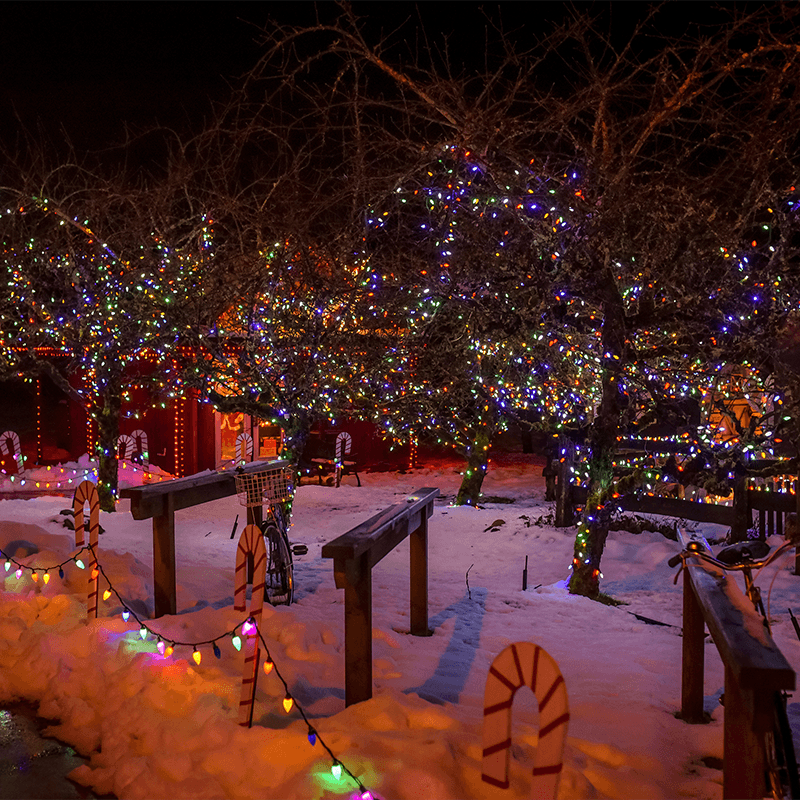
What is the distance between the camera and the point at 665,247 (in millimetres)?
7801

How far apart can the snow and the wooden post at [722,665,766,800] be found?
2.17 ft

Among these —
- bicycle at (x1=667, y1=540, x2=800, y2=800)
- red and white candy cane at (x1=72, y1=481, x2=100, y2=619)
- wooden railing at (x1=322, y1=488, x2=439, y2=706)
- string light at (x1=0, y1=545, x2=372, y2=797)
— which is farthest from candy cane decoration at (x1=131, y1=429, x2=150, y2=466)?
bicycle at (x1=667, y1=540, x2=800, y2=800)

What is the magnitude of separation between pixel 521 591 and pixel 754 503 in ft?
12.6

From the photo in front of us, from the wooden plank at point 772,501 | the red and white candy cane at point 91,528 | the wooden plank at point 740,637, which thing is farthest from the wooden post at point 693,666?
the wooden plank at point 772,501

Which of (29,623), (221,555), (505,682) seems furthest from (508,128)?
(221,555)

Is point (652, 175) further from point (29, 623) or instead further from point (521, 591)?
point (29, 623)

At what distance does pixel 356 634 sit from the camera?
4355 millimetres

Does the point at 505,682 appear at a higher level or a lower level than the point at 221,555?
higher

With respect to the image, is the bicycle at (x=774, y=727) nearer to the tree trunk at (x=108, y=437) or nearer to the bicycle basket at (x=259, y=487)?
the bicycle basket at (x=259, y=487)

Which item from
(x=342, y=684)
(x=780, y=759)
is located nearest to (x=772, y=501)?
(x=342, y=684)

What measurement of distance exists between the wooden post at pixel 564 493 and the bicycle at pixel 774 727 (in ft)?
24.2

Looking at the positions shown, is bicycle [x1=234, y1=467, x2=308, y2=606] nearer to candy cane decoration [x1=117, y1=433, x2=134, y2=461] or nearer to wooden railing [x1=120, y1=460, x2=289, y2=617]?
wooden railing [x1=120, y1=460, x2=289, y2=617]

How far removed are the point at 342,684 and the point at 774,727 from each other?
2873 millimetres

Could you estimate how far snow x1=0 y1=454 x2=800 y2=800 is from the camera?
11.1ft
